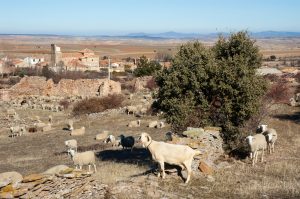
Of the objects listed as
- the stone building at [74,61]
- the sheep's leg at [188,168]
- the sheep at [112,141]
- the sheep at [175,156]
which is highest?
the sheep at [175,156]

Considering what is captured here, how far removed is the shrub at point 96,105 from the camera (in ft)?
157

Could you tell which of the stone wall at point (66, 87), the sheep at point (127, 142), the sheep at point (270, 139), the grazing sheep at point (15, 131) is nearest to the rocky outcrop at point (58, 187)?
the sheep at point (270, 139)

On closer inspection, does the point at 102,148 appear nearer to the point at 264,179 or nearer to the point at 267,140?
the point at 267,140

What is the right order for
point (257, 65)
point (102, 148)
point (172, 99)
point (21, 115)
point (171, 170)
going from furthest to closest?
point (21, 115) < point (102, 148) < point (257, 65) < point (172, 99) < point (171, 170)

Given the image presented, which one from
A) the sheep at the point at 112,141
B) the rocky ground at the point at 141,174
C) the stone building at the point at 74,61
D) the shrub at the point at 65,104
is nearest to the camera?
the rocky ground at the point at 141,174

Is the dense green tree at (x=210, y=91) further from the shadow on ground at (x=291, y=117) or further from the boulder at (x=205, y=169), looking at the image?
the shadow on ground at (x=291, y=117)

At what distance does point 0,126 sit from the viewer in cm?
4144

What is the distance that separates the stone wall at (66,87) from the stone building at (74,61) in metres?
44.5

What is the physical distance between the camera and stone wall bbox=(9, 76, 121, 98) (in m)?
62.5

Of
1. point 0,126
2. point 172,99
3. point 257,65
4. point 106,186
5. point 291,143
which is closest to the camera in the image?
point 106,186

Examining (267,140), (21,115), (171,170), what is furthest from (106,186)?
(21,115)

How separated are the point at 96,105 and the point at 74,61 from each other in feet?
254

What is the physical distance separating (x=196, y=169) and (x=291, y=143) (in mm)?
10197

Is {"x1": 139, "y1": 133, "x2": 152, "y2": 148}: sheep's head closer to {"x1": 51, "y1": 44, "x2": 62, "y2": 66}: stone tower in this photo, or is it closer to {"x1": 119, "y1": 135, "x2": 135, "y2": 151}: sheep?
{"x1": 119, "y1": 135, "x2": 135, "y2": 151}: sheep
